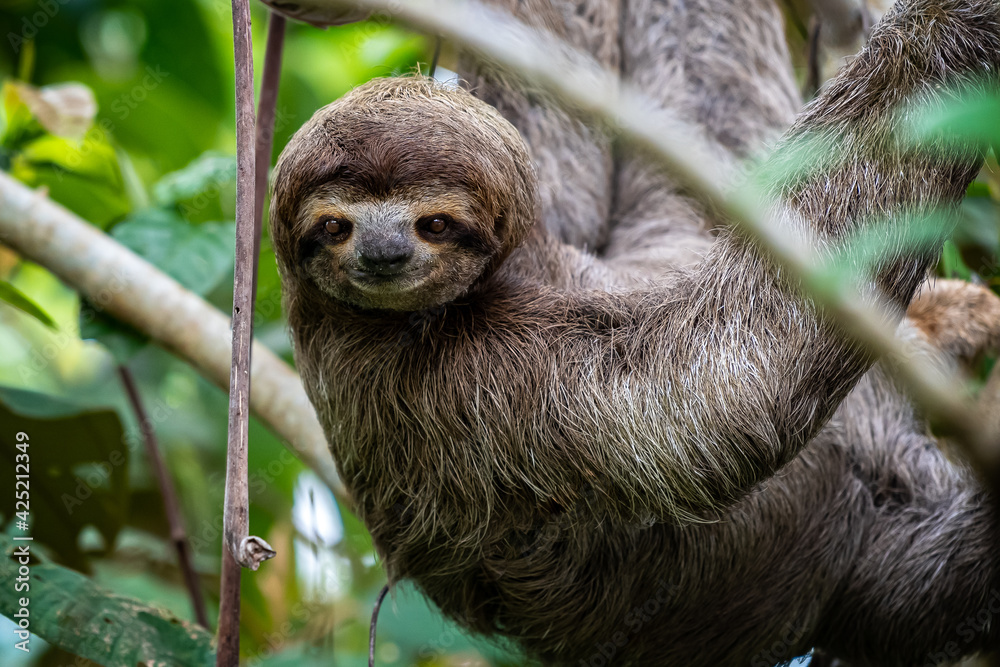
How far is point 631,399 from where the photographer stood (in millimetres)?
3752

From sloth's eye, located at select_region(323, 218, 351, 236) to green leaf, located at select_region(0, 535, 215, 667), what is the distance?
2.49 m

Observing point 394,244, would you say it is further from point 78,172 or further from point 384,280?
point 78,172

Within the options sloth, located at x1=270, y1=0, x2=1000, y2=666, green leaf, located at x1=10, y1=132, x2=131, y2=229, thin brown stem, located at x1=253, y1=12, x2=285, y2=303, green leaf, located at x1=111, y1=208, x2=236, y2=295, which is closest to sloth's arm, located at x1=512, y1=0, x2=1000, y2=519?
sloth, located at x1=270, y1=0, x2=1000, y2=666

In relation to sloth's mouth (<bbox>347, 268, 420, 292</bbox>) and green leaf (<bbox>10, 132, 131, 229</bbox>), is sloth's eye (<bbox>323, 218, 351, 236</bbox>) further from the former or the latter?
green leaf (<bbox>10, 132, 131, 229</bbox>)

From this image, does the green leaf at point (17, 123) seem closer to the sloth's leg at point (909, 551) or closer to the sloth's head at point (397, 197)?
the sloth's head at point (397, 197)

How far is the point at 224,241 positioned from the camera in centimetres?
573

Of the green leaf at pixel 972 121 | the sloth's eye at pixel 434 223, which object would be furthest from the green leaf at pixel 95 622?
the green leaf at pixel 972 121

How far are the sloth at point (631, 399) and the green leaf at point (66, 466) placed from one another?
2148 millimetres

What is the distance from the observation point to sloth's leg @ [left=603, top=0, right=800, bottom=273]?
630 cm

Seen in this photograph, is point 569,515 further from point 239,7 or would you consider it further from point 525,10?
point 525,10

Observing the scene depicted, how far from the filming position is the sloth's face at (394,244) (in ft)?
10.9

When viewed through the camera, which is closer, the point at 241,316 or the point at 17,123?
the point at 241,316

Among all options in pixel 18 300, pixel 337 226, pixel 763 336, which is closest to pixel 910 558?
pixel 763 336

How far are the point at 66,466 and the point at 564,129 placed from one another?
3867mm
